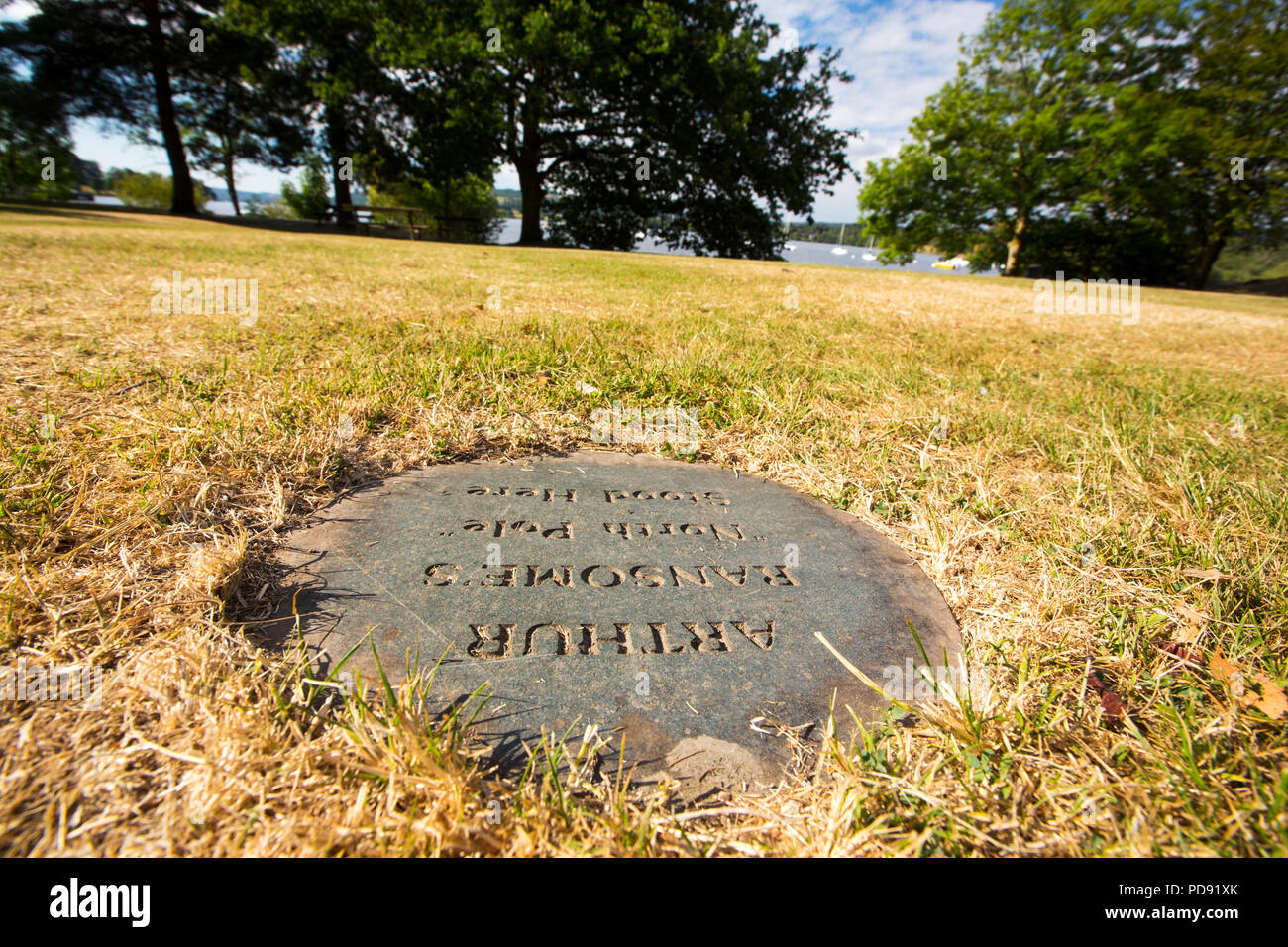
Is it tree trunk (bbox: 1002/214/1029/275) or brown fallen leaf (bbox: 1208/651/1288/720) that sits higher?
tree trunk (bbox: 1002/214/1029/275)

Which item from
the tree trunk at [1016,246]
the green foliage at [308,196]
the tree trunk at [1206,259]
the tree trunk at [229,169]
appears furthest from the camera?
the green foliage at [308,196]

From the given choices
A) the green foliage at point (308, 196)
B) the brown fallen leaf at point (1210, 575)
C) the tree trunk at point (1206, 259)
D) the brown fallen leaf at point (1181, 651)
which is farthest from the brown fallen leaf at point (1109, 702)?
the green foliage at point (308, 196)

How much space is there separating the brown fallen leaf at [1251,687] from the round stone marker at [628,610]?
24.2 inches

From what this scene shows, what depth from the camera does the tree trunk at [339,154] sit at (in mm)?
23487

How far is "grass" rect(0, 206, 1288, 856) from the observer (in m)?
1.13

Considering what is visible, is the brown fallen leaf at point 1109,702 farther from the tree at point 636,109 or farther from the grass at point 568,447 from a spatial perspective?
the tree at point 636,109

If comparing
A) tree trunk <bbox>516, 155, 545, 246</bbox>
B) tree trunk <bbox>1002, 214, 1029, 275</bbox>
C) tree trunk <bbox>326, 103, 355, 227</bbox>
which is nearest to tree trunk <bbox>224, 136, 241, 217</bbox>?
tree trunk <bbox>326, 103, 355, 227</bbox>

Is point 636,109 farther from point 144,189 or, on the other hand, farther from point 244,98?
point 144,189

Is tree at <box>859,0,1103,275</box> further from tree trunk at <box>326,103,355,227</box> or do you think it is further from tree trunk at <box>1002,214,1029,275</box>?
tree trunk at <box>326,103,355,227</box>

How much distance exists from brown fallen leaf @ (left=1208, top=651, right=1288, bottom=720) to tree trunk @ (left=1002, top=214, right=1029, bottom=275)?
33.4m

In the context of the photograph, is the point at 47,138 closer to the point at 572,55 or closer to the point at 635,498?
the point at 572,55

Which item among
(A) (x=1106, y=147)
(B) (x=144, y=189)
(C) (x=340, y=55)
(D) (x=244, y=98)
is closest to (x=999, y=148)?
(A) (x=1106, y=147)
